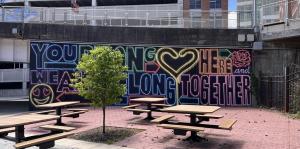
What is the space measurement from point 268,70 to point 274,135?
8.76 m

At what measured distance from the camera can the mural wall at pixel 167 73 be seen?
21000 mm

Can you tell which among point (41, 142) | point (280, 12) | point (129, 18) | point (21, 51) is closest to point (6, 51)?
point (21, 51)

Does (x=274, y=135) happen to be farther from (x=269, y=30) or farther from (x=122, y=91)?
(x=269, y=30)

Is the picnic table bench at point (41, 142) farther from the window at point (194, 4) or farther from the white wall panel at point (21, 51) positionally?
the window at point (194, 4)

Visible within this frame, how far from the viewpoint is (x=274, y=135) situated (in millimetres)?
12367

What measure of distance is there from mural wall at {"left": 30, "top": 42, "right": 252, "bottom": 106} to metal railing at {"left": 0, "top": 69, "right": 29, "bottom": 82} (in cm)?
759

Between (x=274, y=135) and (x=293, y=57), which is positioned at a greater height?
(x=293, y=57)

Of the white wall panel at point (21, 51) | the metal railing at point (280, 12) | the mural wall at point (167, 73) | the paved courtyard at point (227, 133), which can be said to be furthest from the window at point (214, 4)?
the paved courtyard at point (227, 133)

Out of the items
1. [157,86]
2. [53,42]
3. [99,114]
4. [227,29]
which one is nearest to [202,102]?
[157,86]

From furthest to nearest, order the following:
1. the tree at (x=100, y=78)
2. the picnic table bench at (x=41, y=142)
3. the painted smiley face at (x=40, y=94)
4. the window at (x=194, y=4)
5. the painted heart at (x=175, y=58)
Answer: the window at (x=194, y=4) → the painted heart at (x=175, y=58) → the painted smiley face at (x=40, y=94) → the tree at (x=100, y=78) → the picnic table bench at (x=41, y=142)

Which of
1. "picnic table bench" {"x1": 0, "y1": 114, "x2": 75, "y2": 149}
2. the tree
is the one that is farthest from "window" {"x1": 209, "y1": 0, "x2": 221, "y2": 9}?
"picnic table bench" {"x1": 0, "y1": 114, "x2": 75, "y2": 149}

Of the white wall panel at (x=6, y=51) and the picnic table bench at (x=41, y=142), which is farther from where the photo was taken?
the white wall panel at (x=6, y=51)

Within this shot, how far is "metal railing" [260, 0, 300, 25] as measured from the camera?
708 inches

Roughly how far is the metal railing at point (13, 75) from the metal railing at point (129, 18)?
6695mm
